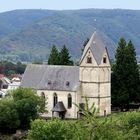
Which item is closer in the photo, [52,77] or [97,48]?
[97,48]

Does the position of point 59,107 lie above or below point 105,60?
below

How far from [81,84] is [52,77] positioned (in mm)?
4606

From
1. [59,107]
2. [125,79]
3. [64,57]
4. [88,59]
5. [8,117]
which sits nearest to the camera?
[8,117]

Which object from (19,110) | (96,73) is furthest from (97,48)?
Answer: (19,110)

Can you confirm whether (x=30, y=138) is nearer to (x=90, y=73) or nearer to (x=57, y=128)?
(x=57, y=128)

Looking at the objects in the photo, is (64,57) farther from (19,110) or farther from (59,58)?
(19,110)

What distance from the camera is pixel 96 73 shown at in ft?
287

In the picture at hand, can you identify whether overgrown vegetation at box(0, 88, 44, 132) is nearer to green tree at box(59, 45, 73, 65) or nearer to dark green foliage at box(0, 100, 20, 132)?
dark green foliage at box(0, 100, 20, 132)

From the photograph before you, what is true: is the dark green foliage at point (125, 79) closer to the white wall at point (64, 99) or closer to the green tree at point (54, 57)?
the white wall at point (64, 99)

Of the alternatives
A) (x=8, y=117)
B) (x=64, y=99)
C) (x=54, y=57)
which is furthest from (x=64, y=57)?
(x=8, y=117)

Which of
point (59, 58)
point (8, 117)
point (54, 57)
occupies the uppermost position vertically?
point (54, 57)

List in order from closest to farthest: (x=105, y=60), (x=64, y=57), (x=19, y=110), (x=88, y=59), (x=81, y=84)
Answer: (x=19, y=110) → (x=88, y=59) → (x=105, y=60) → (x=81, y=84) → (x=64, y=57)

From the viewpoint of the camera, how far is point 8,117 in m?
78.4

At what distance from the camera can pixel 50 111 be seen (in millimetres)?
90125
